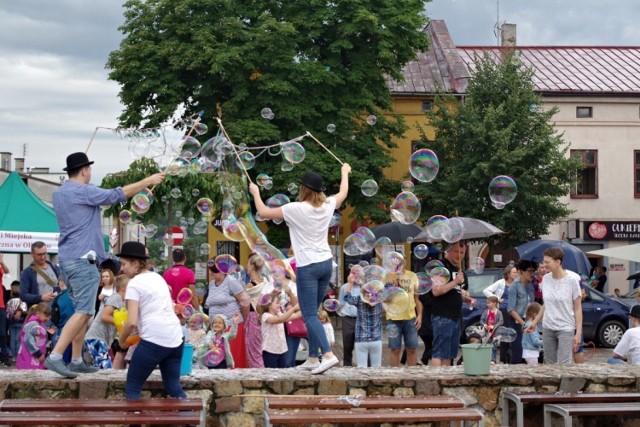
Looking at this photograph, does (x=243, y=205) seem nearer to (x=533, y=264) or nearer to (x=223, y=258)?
(x=223, y=258)

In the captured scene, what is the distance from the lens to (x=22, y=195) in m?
19.9

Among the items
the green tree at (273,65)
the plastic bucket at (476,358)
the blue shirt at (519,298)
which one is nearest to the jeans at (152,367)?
the plastic bucket at (476,358)

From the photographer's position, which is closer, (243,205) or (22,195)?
(243,205)

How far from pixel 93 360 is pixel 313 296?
253cm

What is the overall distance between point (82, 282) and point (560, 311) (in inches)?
204

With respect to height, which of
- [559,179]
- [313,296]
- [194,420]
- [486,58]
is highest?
[486,58]

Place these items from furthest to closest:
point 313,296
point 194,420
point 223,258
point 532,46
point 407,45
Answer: point 532,46 → point 407,45 → point 223,258 → point 313,296 → point 194,420

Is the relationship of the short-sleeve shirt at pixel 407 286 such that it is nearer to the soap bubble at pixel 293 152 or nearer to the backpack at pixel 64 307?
the soap bubble at pixel 293 152

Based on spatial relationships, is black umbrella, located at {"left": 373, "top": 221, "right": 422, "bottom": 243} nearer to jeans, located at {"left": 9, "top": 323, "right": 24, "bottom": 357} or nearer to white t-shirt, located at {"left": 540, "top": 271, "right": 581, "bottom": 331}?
jeans, located at {"left": 9, "top": 323, "right": 24, "bottom": 357}

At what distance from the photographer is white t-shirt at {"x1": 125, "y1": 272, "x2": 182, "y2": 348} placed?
8.22 meters

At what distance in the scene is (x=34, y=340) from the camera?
38.6 ft

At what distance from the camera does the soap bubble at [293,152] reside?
13.2 metres

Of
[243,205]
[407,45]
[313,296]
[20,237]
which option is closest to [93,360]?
[313,296]

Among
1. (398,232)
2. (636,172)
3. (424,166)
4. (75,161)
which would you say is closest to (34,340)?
(75,161)
